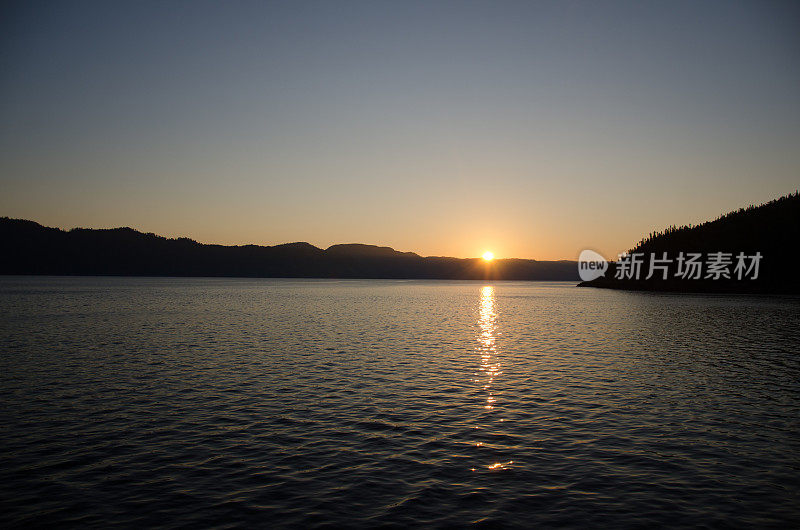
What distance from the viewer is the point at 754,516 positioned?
13680 mm

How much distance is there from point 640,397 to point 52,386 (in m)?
33.0

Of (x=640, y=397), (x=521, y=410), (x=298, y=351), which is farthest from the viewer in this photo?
(x=298, y=351)

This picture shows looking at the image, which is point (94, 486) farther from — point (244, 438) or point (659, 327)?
point (659, 327)

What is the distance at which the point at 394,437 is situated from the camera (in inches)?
808

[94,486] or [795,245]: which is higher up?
[795,245]

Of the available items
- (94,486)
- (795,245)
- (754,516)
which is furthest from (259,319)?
(795,245)

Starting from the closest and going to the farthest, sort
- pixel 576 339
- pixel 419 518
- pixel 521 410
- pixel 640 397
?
pixel 419 518
pixel 521 410
pixel 640 397
pixel 576 339

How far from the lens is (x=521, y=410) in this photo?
2506cm

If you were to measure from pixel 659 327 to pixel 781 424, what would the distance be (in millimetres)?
52004

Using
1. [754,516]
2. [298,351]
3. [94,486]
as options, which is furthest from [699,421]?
[298,351]

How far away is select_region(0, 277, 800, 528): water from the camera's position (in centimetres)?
1414

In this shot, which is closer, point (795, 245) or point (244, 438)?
point (244, 438)

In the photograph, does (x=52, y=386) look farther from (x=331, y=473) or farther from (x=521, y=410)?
(x=521, y=410)

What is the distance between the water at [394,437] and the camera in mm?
14141
